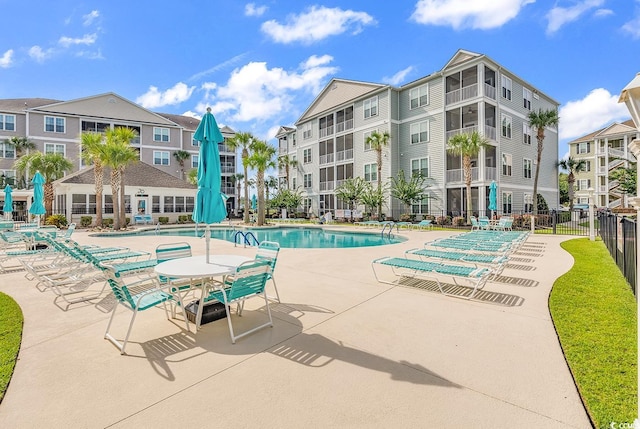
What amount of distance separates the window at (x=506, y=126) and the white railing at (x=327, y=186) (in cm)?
1669

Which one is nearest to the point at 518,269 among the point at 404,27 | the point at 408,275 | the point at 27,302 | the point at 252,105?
the point at 408,275

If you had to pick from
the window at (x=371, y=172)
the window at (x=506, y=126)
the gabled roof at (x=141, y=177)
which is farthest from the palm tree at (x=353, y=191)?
the gabled roof at (x=141, y=177)

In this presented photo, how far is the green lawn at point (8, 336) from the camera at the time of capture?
3.30m

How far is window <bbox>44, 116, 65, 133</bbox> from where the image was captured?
34656mm

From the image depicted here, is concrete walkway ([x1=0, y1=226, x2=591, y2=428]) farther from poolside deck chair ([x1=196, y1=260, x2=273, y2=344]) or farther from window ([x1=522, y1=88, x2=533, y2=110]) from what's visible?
window ([x1=522, y1=88, x2=533, y2=110])

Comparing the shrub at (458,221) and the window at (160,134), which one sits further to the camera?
the window at (160,134)

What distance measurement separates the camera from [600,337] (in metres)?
4.13

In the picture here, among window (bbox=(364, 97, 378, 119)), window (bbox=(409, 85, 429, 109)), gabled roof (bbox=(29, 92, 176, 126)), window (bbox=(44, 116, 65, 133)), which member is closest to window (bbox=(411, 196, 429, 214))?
window (bbox=(409, 85, 429, 109))

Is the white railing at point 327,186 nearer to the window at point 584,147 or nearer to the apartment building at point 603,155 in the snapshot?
the apartment building at point 603,155

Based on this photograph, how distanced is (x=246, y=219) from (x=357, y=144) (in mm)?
13281

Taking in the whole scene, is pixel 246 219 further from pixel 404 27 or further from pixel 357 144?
pixel 404 27

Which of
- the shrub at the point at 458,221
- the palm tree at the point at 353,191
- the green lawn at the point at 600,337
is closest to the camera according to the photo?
the green lawn at the point at 600,337

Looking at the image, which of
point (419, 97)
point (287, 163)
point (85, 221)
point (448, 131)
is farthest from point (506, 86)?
point (85, 221)

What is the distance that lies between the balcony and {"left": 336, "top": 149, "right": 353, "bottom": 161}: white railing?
1063 cm
